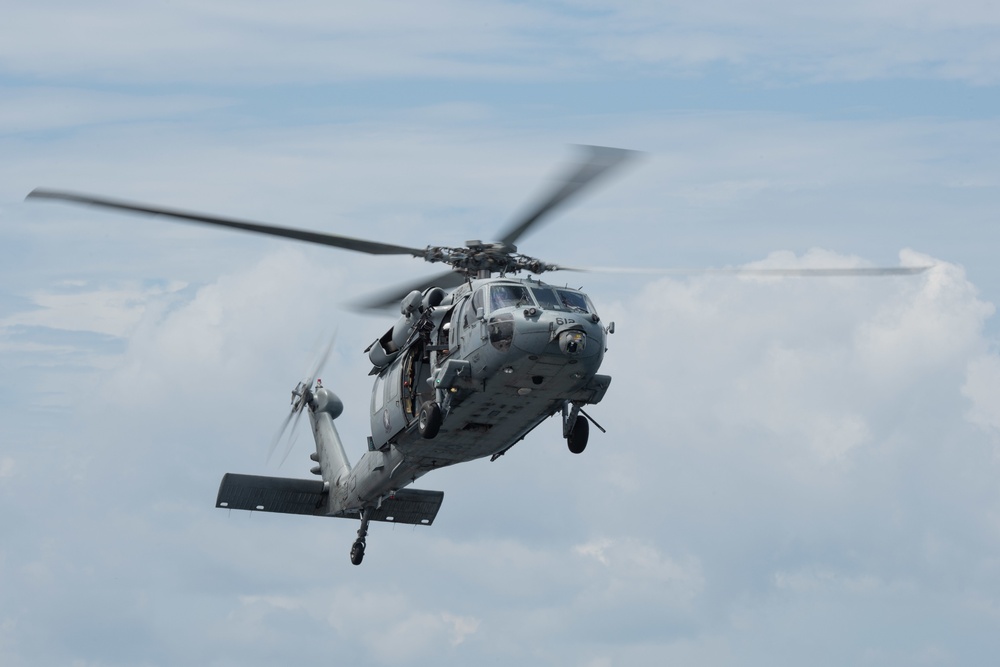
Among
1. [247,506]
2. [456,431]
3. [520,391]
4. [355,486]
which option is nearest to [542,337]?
[520,391]

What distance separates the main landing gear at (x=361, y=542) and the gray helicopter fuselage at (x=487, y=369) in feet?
12.2

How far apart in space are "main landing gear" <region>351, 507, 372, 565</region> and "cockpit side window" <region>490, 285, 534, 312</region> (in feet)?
34.2

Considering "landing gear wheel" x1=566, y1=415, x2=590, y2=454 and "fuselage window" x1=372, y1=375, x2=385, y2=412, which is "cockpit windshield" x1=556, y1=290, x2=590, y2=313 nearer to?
"landing gear wheel" x1=566, y1=415, x2=590, y2=454

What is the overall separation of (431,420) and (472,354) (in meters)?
1.83

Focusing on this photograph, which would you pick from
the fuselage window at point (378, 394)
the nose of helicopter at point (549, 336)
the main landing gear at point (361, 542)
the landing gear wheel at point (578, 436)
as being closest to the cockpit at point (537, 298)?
the nose of helicopter at point (549, 336)

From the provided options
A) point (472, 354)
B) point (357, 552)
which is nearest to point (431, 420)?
point (472, 354)

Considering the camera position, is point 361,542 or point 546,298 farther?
point 361,542

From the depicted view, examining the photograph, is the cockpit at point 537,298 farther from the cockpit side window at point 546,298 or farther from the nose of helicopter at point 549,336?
the nose of helicopter at point 549,336

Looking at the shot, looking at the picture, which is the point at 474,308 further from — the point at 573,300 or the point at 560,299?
the point at 573,300

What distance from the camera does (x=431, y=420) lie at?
99.9 feet

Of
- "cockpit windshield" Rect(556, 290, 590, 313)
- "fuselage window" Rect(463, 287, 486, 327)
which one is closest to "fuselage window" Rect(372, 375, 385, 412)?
"fuselage window" Rect(463, 287, 486, 327)

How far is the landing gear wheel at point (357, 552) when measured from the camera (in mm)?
37375

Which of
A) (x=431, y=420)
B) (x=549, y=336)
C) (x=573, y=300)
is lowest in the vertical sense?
(x=431, y=420)

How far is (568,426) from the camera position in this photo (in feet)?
102
